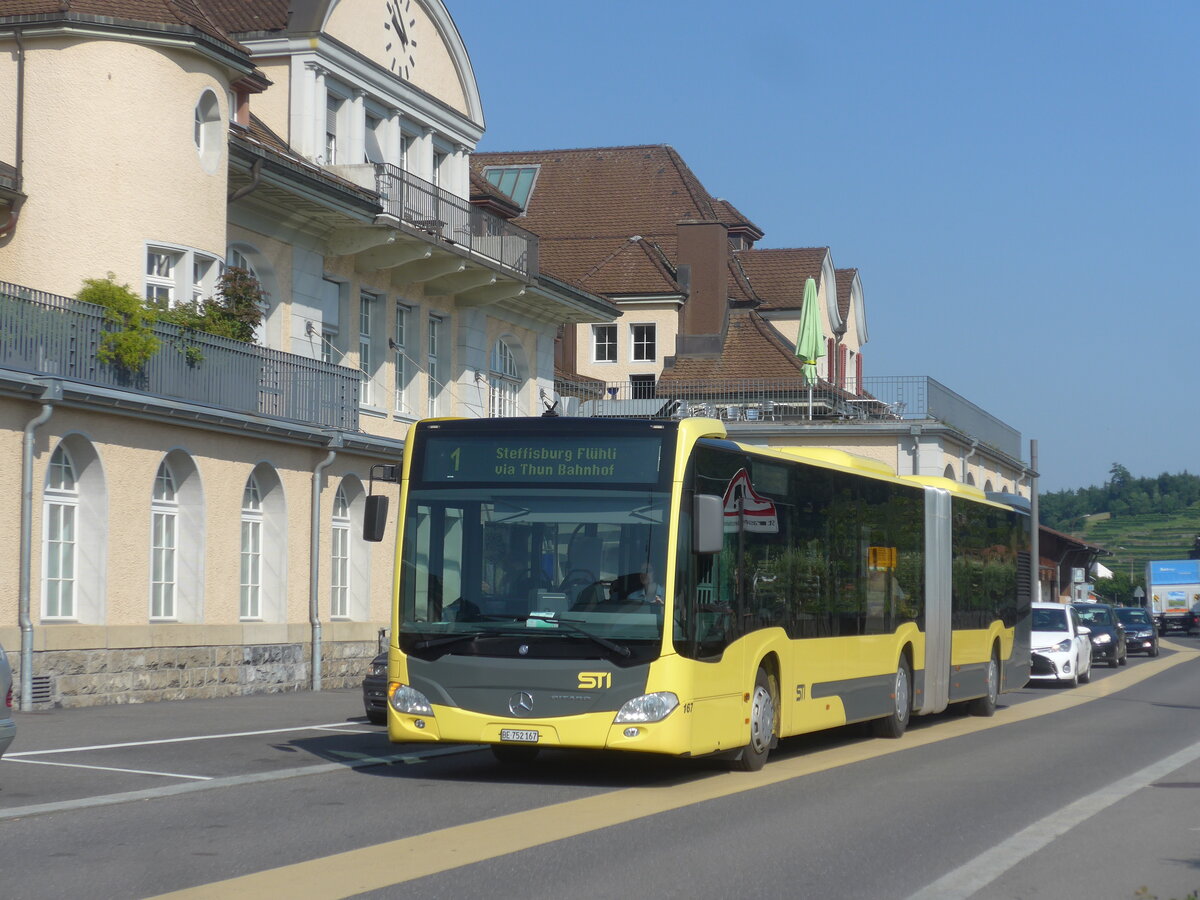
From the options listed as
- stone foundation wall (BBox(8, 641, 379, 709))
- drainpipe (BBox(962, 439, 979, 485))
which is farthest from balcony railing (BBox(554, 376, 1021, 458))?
stone foundation wall (BBox(8, 641, 379, 709))

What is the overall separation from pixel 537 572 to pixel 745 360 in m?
42.9

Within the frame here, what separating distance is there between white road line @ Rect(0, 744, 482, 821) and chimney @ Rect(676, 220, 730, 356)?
39718 mm

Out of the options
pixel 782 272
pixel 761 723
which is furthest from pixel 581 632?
pixel 782 272

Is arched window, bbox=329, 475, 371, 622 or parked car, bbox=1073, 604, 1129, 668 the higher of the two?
arched window, bbox=329, 475, 371, 622

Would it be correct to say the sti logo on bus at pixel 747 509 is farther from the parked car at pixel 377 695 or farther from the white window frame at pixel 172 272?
the white window frame at pixel 172 272

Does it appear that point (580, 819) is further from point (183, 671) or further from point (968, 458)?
point (968, 458)

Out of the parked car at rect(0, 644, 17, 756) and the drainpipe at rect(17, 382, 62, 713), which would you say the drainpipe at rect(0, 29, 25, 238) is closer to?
the drainpipe at rect(17, 382, 62, 713)

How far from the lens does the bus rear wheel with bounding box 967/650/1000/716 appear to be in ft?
76.7

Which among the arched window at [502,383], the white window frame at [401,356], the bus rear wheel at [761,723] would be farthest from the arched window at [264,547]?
the bus rear wheel at [761,723]

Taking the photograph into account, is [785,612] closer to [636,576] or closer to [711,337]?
[636,576]

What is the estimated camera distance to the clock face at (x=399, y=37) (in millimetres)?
33531

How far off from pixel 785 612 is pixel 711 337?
134 feet

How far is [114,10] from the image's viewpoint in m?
25.0

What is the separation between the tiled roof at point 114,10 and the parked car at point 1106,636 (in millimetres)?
25910
